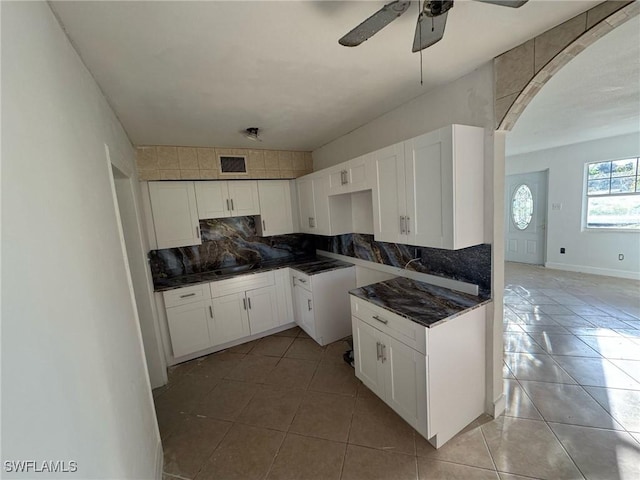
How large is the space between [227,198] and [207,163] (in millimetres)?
482

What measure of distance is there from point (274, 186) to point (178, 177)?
3.90 feet

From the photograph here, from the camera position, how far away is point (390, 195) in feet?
7.06

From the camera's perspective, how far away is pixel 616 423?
1.80 m

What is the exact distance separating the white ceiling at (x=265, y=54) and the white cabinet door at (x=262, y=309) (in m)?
2.01

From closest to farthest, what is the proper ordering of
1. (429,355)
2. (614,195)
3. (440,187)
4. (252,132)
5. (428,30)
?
(428,30)
(429,355)
(440,187)
(252,132)
(614,195)

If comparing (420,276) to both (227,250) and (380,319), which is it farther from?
(227,250)

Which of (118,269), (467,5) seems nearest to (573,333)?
(467,5)

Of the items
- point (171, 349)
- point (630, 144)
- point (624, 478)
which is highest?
point (630, 144)

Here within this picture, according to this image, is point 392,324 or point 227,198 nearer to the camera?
point 392,324

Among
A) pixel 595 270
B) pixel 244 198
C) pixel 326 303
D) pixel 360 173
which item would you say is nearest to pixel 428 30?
pixel 360 173

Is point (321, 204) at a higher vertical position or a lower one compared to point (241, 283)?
higher

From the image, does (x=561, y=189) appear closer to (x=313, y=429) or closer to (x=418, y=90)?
(x=418, y=90)

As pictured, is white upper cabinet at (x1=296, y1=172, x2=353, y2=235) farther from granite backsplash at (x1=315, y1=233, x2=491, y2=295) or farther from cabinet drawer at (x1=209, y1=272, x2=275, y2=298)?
cabinet drawer at (x1=209, y1=272, x2=275, y2=298)

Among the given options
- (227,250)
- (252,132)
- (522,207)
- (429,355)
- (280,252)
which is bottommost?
(429,355)
